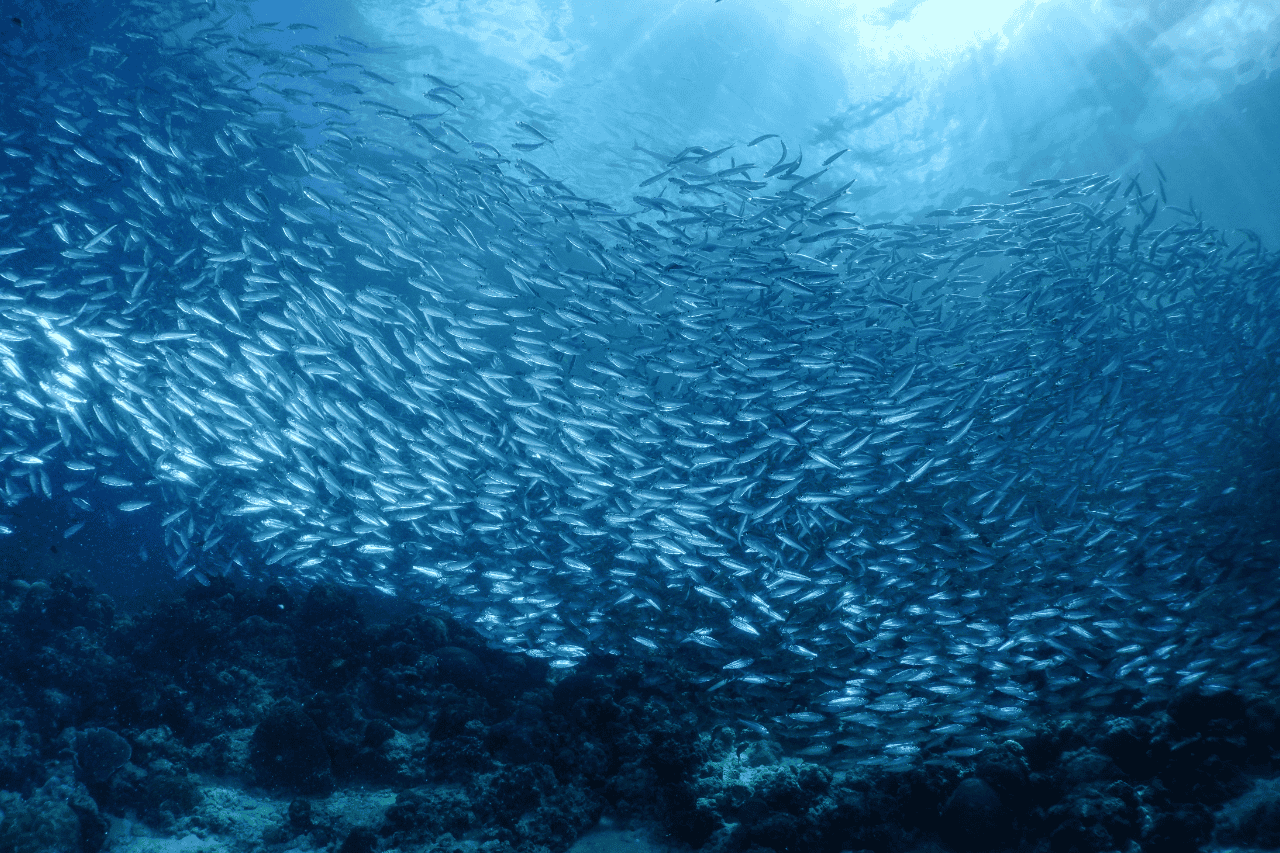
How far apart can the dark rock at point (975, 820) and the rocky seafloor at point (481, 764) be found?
18mm

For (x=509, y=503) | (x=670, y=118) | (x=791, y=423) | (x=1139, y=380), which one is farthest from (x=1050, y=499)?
(x=670, y=118)

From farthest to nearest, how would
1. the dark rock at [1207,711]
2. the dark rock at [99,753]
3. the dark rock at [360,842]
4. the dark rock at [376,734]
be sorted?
the dark rock at [376,734]
the dark rock at [99,753]
the dark rock at [1207,711]
the dark rock at [360,842]

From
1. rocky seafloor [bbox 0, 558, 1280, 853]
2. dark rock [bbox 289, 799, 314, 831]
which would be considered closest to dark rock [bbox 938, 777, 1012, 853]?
rocky seafloor [bbox 0, 558, 1280, 853]

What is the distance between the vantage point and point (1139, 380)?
39.1ft

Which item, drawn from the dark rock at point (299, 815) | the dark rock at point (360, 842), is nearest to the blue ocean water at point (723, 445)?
the dark rock at point (360, 842)

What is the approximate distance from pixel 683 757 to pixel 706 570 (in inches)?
124

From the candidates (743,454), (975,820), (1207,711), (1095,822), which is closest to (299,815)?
(743,454)

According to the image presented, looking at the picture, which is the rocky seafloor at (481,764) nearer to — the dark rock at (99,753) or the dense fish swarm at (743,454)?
the dark rock at (99,753)

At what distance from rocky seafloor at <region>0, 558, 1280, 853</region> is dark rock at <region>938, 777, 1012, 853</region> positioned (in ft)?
0.06

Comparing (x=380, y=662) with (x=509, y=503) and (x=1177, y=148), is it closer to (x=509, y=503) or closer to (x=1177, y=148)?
(x=509, y=503)

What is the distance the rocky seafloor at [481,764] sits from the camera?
5.86m

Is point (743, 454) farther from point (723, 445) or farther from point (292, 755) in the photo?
point (292, 755)

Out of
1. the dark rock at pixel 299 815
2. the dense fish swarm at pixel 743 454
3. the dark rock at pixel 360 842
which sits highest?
the dense fish swarm at pixel 743 454

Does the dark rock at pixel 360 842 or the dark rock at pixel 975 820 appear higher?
the dark rock at pixel 975 820
